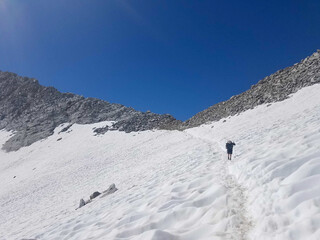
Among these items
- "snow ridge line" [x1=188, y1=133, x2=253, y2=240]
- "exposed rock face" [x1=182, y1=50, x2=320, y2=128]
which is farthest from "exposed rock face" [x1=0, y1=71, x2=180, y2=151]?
"snow ridge line" [x1=188, y1=133, x2=253, y2=240]

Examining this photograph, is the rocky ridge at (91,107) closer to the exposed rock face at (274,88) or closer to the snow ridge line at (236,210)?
the exposed rock face at (274,88)

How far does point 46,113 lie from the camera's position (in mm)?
66438

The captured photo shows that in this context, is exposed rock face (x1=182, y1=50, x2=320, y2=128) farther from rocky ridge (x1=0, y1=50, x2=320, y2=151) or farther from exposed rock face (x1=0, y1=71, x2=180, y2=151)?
exposed rock face (x1=0, y1=71, x2=180, y2=151)

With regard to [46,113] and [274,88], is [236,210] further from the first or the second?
[46,113]

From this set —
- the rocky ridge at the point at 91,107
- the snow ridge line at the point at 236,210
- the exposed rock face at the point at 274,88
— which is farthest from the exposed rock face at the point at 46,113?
the snow ridge line at the point at 236,210

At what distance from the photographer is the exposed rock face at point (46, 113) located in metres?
50.4

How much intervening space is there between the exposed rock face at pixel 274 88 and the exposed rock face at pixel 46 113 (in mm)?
9357

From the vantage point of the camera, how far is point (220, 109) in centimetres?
3991

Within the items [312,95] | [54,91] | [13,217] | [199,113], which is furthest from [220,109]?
[54,91]

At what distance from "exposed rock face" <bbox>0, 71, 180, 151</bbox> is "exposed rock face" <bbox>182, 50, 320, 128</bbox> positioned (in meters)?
9.36

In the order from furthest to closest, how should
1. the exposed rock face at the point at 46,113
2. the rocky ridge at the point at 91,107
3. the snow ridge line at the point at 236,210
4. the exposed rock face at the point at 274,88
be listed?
1. the exposed rock face at the point at 46,113
2. the rocky ridge at the point at 91,107
3. the exposed rock face at the point at 274,88
4. the snow ridge line at the point at 236,210

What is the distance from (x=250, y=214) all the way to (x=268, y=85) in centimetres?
3435

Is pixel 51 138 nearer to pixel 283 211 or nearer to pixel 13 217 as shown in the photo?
pixel 13 217

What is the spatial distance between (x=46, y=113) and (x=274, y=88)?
5562 centimetres
